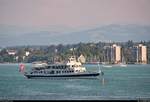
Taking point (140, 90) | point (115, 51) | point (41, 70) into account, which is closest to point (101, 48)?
point (115, 51)

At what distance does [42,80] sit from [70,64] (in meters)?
1.54

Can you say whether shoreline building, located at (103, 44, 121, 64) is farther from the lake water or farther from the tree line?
the lake water

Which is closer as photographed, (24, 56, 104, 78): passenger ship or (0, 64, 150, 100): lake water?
(0, 64, 150, 100): lake water

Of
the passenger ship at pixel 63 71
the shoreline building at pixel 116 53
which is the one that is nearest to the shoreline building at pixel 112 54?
the shoreline building at pixel 116 53

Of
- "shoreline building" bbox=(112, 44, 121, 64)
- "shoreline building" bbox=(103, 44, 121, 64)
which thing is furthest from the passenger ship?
"shoreline building" bbox=(112, 44, 121, 64)

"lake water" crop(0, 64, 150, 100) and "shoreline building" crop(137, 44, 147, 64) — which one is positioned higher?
"shoreline building" crop(137, 44, 147, 64)

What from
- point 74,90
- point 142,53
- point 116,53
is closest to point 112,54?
point 116,53

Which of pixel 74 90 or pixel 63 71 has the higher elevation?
pixel 63 71

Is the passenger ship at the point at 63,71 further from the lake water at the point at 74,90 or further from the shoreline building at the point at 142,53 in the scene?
the shoreline building at the point at 142,53

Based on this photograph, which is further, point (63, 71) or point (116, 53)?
point (63, 71)

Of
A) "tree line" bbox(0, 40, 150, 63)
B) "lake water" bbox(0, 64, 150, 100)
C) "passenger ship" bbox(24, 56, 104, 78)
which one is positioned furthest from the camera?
"passenger ship" bbox(24, 56, 104, 78)

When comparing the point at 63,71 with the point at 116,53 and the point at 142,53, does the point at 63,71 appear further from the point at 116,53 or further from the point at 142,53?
the point at 142,53

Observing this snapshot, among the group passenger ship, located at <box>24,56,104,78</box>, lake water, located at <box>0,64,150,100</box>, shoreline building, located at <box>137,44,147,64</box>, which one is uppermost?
shoreline building, located at <box>137,44,147,64</box>

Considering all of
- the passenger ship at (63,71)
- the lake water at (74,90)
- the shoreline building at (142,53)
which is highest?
the shoreline building at (142,53)
